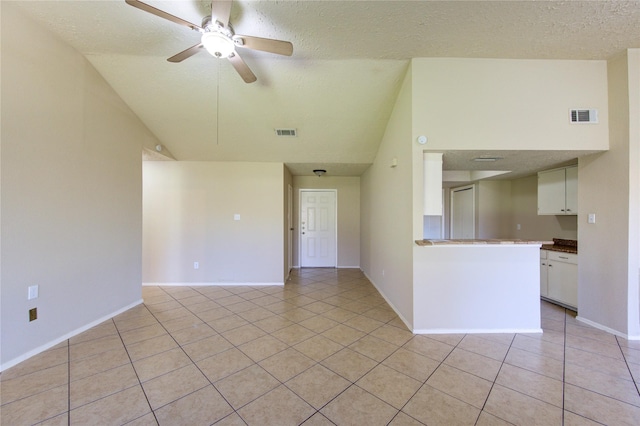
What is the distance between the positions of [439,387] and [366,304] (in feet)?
5.45

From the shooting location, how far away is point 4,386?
5.73 feet

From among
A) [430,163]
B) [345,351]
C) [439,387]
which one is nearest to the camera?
[439,387]

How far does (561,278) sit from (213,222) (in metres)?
5.44

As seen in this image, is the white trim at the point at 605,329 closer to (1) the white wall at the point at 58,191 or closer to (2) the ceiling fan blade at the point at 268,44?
(2) the ceiling fan blade at the point at 268,44

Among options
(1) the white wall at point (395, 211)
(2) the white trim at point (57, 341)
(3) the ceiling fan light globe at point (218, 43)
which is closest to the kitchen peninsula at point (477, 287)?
(1) the white wall at point (395, 211)

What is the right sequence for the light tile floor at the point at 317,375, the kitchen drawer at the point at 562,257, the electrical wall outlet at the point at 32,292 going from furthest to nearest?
the kitchen drawer at the point at 562,257, the electrical wall outlet at the point at 32,292, the light tile floor at the point at 317,375

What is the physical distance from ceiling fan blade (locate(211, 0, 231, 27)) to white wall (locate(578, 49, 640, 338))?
3.85 metres

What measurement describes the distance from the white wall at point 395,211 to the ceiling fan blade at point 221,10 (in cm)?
188

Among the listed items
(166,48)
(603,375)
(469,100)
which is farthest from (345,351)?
(166,48)

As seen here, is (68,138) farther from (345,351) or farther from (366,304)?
(366,304)

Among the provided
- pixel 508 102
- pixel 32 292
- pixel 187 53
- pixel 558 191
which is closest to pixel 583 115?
pixel 508 102

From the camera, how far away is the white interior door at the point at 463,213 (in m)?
5.38

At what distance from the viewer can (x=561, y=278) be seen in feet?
10.8

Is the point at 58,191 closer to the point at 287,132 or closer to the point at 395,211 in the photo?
the point at 287,132
